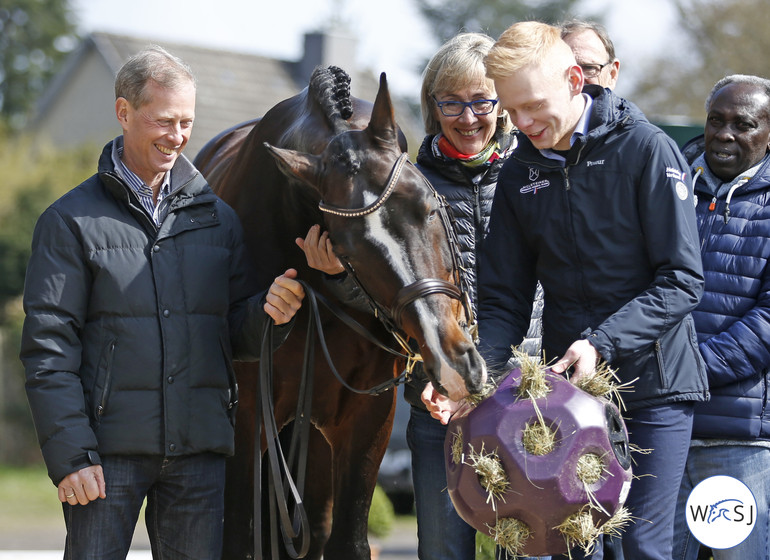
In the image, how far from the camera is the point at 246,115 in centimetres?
2241

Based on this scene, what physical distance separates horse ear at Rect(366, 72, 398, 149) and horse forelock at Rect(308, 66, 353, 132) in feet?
0.98

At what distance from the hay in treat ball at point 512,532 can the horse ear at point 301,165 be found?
47.8 inches

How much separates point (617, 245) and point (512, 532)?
3.18 feet

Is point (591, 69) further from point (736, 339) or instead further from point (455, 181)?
point (736, 339)

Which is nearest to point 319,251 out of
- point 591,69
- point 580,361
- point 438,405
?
point 438,405

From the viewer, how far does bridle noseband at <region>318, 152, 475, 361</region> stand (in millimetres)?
3020

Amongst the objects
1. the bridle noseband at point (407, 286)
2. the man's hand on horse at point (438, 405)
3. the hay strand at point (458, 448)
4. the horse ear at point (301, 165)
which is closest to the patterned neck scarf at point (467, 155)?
the bridle noseband at point (407, 286)

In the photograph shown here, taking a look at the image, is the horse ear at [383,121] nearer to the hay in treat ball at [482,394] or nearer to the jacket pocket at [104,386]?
the hay in treat ball at [482,394]

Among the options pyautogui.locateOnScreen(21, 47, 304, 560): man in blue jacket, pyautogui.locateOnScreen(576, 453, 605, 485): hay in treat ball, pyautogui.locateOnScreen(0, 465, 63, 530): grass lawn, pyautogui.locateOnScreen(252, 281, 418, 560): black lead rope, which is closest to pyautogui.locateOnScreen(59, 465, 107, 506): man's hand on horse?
pyautogui.locateOnScreen(21, 47, 304, 560): man in blue jacket

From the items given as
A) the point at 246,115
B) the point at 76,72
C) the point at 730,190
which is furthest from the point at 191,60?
the point at 730,190

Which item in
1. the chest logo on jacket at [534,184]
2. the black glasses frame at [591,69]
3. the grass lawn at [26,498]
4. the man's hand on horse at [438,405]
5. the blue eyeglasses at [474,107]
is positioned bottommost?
the grass lawn at [26,498]

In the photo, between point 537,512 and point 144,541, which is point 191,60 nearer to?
point 144,541

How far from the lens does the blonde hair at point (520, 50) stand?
3.13m

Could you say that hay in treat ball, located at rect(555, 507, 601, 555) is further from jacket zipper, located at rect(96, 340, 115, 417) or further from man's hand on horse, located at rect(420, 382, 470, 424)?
jacket zipper, located at rect(96, 340, 115, 417)
